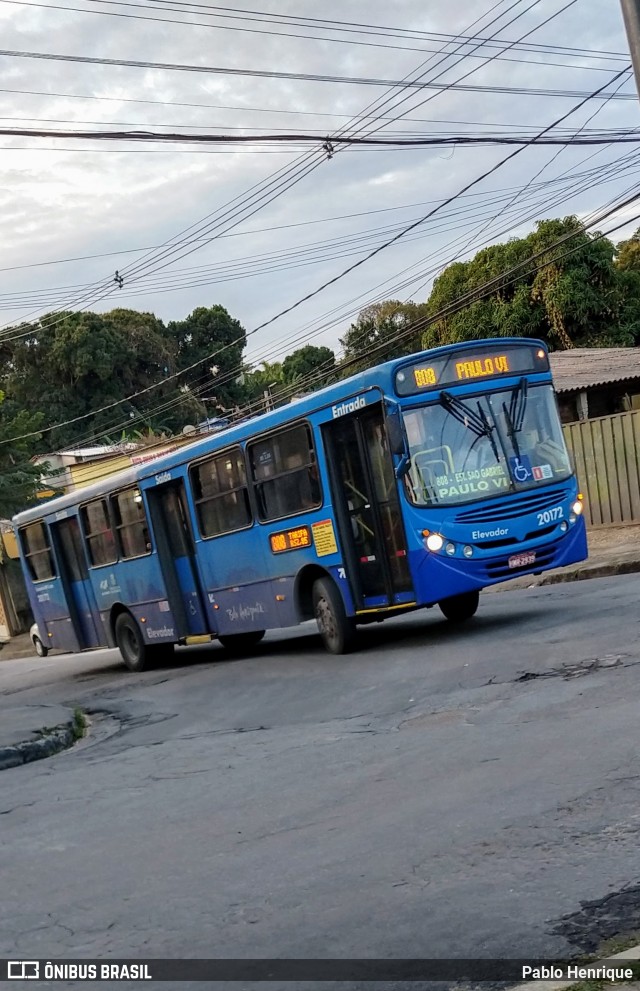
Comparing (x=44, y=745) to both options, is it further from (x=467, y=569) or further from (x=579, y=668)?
(x=579, y=668)

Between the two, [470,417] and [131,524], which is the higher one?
[470,417]

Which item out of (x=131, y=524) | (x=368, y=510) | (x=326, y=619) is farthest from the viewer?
(x=131, y=524)

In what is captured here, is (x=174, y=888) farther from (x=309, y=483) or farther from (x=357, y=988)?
(x=309, y=483)

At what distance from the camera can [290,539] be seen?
46.7 feet

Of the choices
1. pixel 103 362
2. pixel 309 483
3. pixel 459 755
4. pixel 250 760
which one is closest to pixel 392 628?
pixel 309 483

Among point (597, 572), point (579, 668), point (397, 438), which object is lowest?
point (597, 572)

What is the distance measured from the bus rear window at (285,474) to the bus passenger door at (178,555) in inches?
92.0

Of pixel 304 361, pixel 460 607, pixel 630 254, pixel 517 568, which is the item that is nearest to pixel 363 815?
pixel 517 568

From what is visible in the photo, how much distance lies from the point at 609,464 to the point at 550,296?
17.7 metres

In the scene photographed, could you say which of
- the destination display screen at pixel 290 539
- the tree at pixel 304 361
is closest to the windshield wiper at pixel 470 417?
the destination display screen at pixel 290 539

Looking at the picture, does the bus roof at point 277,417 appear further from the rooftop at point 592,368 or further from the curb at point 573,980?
the rooftop at point 592,368

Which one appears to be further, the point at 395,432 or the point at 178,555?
the point at 178,555

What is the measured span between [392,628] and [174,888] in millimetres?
10441

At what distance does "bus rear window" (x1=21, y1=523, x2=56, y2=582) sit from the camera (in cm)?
2102
